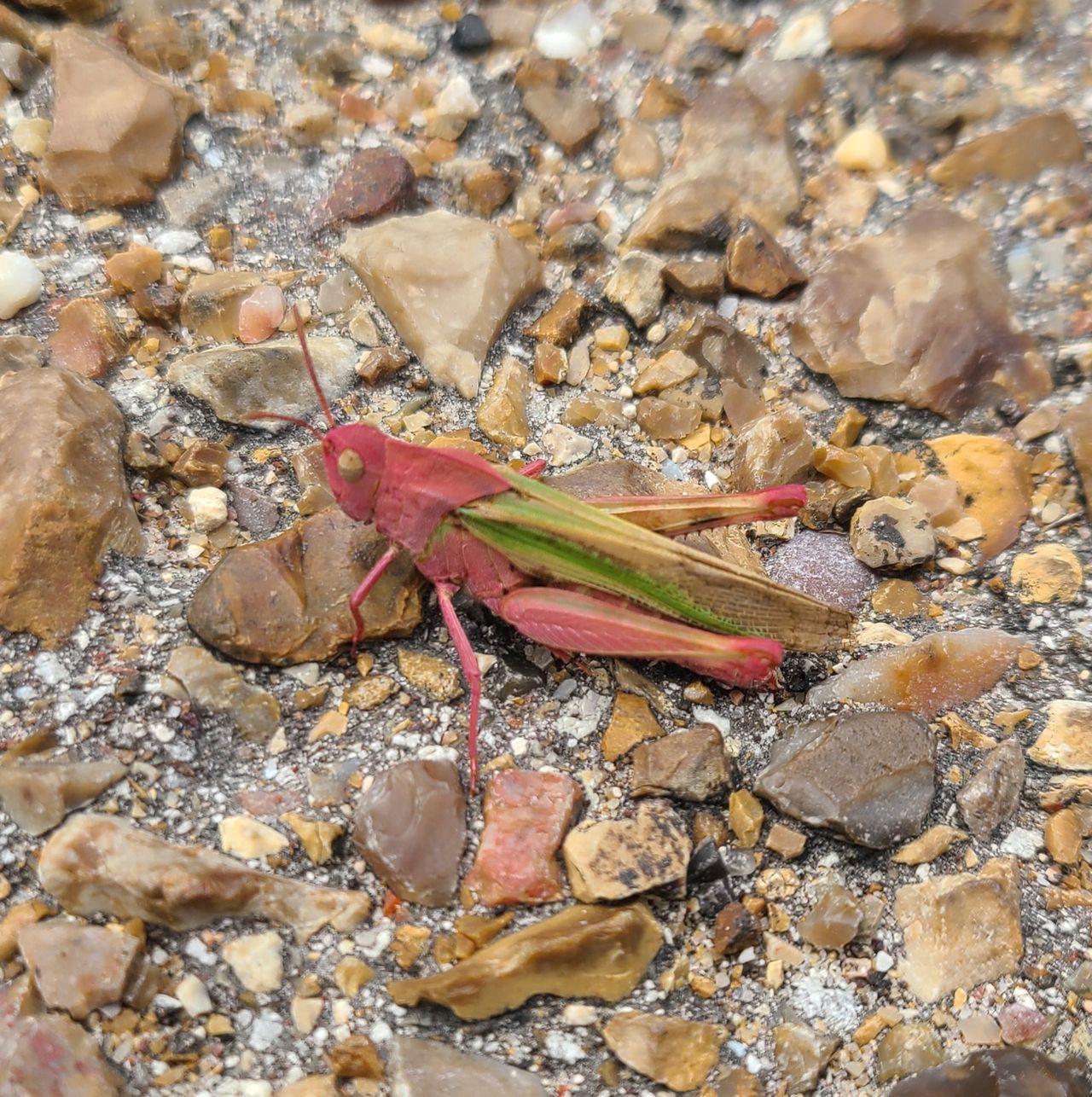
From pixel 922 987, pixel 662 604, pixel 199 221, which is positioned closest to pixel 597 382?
pixel 662 604

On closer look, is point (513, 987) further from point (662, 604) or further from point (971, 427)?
point (971, 427)

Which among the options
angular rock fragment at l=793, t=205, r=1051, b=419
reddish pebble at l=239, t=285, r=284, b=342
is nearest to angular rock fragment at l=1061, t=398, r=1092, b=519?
angular rock fragment at l=793, t=205, r=1051, b=419

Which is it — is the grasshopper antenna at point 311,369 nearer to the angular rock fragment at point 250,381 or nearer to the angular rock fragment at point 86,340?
the angular rock fragment at point 250,381

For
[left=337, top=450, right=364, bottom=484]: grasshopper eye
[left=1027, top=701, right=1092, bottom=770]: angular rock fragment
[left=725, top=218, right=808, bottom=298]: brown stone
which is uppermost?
[left=725, top=218, right=808, bottom=298]: brown stone

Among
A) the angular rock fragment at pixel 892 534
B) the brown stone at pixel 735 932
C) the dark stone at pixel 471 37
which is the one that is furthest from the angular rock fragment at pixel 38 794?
the dark stone at pixel 471 37

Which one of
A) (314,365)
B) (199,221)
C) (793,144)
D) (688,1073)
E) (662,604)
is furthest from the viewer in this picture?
(793,144)

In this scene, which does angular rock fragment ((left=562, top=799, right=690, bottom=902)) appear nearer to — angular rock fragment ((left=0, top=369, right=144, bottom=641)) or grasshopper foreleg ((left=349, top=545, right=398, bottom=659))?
grasshopper foreleg ((left=349, top=545, right=398, bottom=659))
